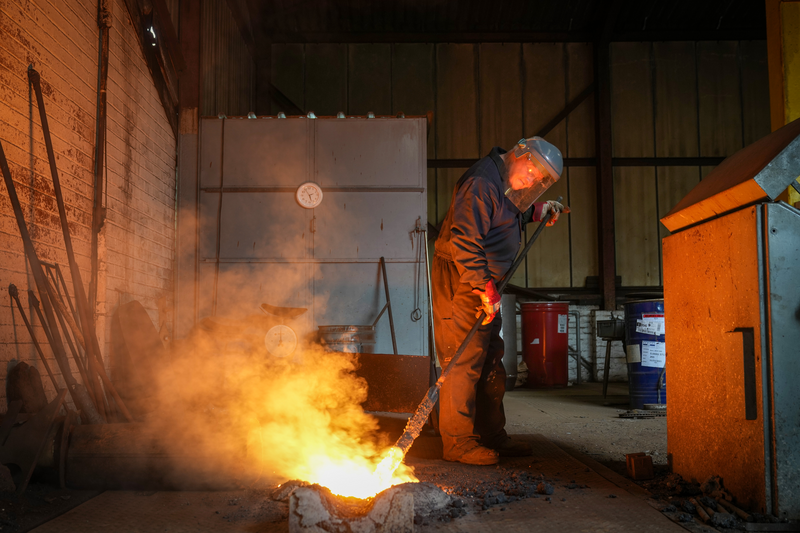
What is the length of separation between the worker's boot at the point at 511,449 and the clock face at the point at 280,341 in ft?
8.59

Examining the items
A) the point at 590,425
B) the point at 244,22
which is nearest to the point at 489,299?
the point at 590,425

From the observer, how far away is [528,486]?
8.49 ft

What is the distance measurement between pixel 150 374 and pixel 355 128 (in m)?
3.43

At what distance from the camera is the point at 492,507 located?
2332mm

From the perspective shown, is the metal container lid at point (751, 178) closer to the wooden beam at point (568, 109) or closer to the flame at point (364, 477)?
the flame at point (364, 477)

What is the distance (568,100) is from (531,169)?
745 cm

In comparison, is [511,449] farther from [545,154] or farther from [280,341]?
[280,341]

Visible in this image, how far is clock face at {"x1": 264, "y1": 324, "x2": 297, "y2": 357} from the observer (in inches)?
210

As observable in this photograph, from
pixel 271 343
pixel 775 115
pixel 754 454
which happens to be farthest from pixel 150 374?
pixel 775 115

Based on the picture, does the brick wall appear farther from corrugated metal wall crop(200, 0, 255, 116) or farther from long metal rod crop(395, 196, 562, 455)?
long metal rod crop(395, 196, 562, 455)

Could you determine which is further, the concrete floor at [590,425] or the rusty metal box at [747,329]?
the concrete floor at [590,425]

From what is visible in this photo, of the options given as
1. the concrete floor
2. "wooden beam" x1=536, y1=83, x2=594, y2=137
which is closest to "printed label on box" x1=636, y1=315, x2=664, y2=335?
the concrete floor

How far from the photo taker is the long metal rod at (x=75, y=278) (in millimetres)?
3488

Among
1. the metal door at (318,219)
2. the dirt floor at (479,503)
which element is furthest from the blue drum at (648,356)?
the metal door at (318,219)
